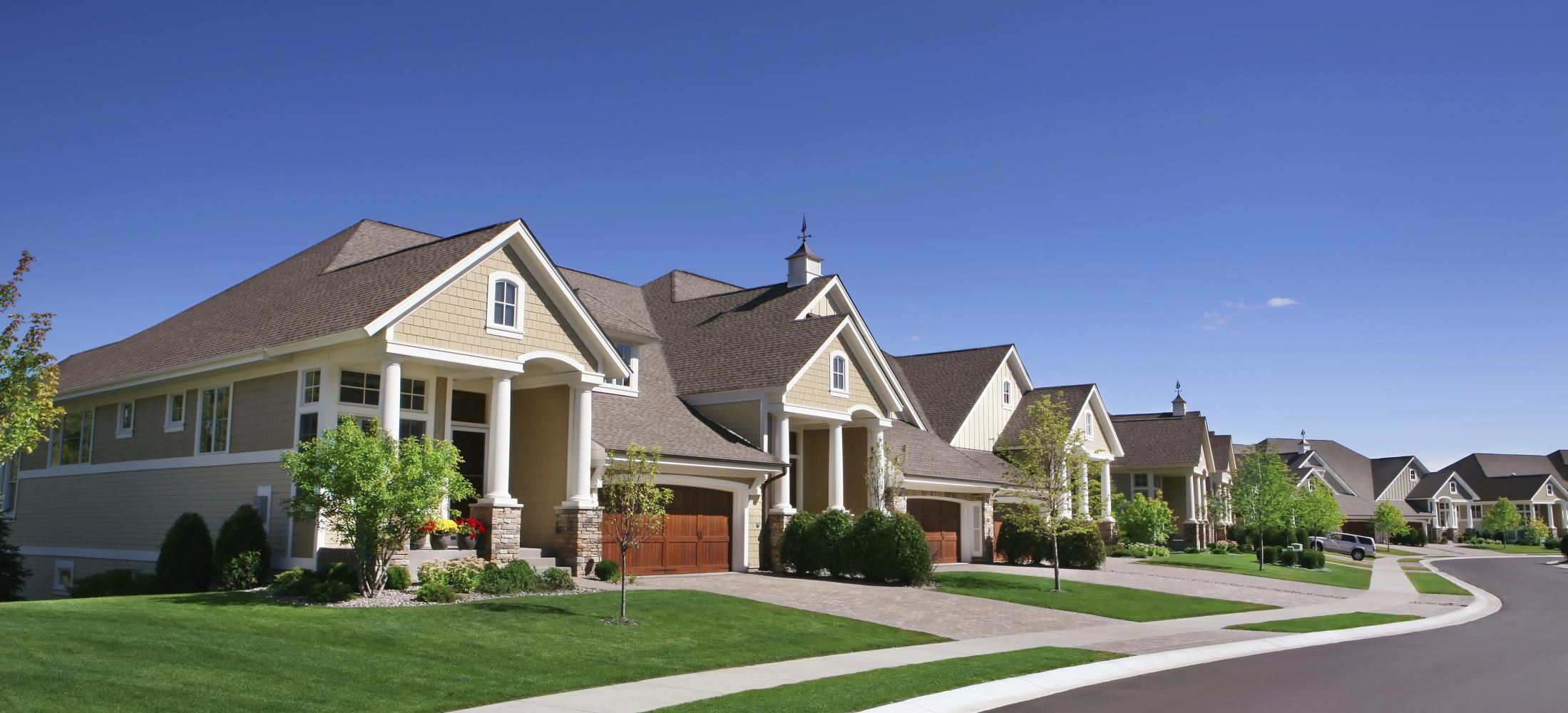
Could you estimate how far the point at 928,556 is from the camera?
26.7 meters

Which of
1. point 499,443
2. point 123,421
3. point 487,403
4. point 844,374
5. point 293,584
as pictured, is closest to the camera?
point 293,584

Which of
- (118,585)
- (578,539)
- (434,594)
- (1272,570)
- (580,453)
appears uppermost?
(580,453)

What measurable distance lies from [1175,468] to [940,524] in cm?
2385

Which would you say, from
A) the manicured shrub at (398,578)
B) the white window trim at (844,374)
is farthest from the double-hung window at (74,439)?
the white window trim at (844,374)

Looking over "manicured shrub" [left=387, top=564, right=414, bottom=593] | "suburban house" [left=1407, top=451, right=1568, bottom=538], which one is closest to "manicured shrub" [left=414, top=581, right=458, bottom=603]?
"manicured shrub" [left=387, top=564, right=414, bottom=593]

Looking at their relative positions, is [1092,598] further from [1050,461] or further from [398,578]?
[398,578]

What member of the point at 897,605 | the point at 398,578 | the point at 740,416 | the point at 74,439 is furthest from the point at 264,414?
the point at 897,605

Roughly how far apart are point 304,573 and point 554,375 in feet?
22.4

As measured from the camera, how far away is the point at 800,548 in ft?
91.9

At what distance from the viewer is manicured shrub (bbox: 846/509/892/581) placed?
1043 inches

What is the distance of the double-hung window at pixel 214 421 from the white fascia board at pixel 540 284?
568 cm

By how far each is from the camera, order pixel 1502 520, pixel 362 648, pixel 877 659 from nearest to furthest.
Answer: pixel 362 648 → pixel 877 659 → pixel 1502 520

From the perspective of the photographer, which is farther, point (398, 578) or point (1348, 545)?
point (1348, 545)

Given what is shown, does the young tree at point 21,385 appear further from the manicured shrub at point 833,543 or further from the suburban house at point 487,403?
the manicured shrub at point 833,543
